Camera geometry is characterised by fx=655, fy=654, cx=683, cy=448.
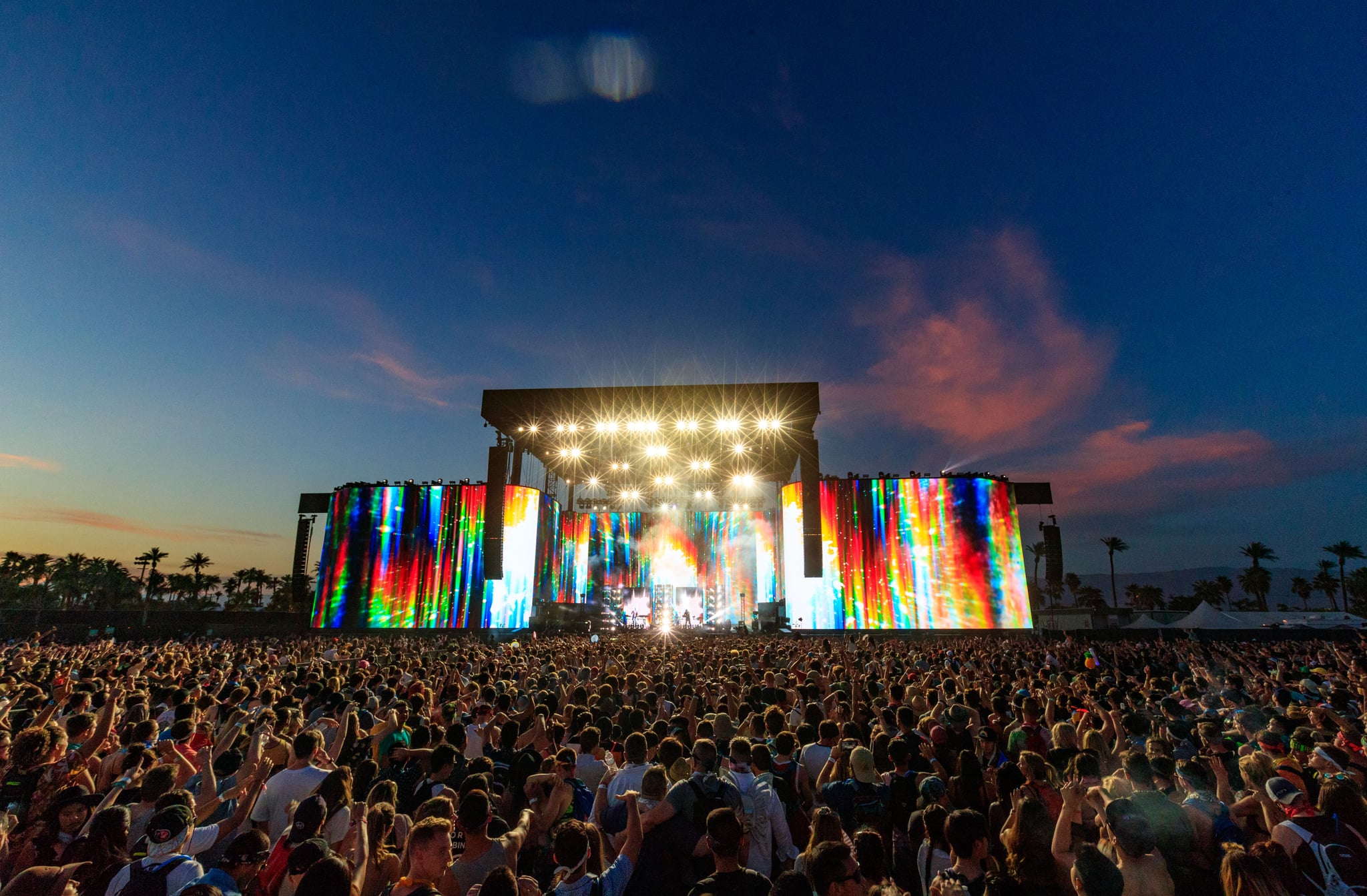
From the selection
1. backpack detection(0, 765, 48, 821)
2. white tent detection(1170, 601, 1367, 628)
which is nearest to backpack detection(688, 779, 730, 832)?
backpack detection(0, 765, 48, 821)

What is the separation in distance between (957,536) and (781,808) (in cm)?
3526

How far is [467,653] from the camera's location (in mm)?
15109

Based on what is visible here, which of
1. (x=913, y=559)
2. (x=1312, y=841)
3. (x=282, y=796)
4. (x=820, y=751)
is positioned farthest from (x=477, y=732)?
(x=913, y=559)

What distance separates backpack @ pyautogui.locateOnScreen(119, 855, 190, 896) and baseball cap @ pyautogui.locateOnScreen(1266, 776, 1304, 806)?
5698 mm

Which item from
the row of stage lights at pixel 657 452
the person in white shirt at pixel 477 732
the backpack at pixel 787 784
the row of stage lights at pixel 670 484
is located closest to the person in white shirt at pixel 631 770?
the backpack at pixel 787 784

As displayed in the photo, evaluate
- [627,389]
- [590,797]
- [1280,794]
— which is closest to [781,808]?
[590,797]

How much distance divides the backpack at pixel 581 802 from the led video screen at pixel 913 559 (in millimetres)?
32309

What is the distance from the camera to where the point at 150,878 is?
8.38 feet

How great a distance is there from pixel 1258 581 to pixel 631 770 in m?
106

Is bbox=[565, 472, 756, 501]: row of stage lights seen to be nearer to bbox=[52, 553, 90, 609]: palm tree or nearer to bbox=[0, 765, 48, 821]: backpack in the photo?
bbox=[0, 765, 48, 821]: backpack

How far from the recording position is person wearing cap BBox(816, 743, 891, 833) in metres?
4.31

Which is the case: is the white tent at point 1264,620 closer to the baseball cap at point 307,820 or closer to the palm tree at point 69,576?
the baseball cap at point 307,820

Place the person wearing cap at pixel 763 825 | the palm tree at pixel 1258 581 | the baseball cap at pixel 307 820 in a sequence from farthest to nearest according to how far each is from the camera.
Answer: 1. the palm tree at pixel 1258 581
2. the person wearing cap at pixel 763 825
3. the baseball cap at pixel 307 820

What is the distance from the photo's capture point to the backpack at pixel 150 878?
2.49m
